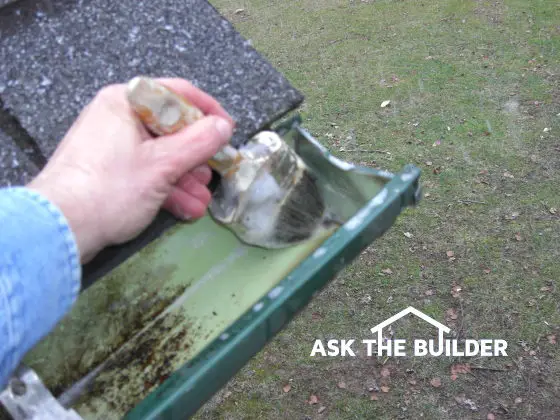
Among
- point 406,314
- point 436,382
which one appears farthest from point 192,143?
point 406,314

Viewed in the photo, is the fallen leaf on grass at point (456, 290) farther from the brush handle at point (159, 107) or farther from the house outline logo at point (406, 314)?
the brush handle at point (159, 107)

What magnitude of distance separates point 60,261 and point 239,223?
0.71 metres

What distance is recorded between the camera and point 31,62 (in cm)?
161

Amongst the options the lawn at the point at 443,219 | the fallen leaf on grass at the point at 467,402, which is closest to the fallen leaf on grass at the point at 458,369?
the lawn at the point at 443,219

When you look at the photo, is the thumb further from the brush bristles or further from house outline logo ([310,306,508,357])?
house outline logo ([310,306,508,357])

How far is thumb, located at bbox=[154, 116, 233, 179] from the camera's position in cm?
129

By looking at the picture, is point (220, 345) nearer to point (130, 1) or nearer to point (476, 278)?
point (130, 1)

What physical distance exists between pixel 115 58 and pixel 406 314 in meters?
2.55

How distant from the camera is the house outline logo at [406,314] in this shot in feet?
11.2

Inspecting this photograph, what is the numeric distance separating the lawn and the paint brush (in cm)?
177

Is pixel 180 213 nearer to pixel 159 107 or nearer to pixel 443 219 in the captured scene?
pixel 159 107

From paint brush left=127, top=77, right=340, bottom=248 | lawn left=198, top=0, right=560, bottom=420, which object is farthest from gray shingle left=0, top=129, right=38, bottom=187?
lawn left=198, top=0, right=560, bottom=420

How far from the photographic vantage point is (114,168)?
48.4 inches

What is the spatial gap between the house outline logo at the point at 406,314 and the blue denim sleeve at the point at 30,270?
2647 millimetres
